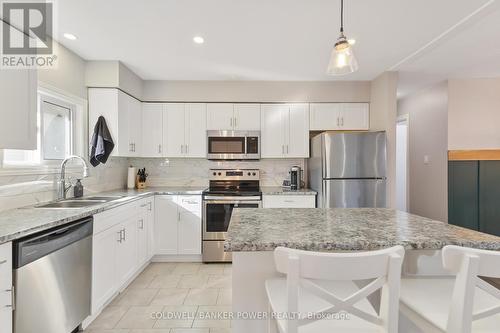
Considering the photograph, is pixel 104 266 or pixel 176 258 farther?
pixel 176 258

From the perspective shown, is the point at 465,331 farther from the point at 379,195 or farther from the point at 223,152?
the point at 223,152

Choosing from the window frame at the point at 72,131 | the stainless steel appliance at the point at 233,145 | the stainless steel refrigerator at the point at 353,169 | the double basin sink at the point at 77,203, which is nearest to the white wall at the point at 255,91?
the stainless steel appliance at the point at 233,145

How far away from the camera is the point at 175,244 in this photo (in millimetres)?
3303

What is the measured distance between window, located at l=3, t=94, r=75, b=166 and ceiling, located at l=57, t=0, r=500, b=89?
0.64 meters

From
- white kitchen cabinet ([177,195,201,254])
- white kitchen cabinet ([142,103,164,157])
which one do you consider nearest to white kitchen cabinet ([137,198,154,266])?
white kitchen cabinet ([177,195,201,254])

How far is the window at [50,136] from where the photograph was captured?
7.34ft

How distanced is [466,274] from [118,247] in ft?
8.27

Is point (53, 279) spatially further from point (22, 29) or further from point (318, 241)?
point (22, 29)

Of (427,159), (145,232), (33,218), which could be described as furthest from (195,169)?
(427,159)

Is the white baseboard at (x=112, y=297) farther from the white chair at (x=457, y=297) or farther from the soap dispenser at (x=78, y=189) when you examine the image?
the white chair at (x=457, y=297)

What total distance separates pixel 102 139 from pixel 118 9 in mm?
1386

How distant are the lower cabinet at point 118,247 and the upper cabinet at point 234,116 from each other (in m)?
1.43

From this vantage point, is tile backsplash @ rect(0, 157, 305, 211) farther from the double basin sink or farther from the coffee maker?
the coffee maker

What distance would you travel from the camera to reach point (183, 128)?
3645 mm
